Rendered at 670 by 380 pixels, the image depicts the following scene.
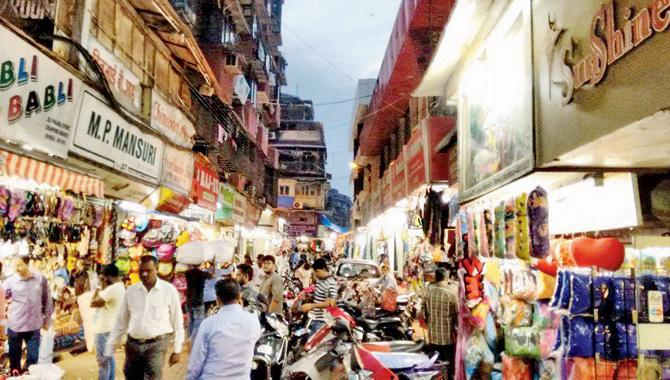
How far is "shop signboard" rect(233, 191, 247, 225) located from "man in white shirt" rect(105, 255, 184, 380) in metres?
16.9

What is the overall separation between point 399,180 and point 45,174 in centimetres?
892

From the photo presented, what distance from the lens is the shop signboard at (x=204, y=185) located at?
1480 centimetres

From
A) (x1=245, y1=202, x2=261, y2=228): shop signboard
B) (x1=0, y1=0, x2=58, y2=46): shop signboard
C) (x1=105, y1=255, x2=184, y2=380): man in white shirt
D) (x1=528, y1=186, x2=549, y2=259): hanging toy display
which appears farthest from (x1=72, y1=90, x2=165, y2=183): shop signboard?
(x1=245, y1=202, x2=261, y2=228): shop signboard

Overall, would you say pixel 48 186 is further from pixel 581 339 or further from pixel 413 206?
pixel 413 206

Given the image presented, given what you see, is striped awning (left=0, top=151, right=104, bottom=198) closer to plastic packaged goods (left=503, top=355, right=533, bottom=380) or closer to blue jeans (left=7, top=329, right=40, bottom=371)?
blue jeans (left=7, top=329, right=40, bottom=371)

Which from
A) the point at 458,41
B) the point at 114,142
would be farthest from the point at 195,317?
the point at 458,41

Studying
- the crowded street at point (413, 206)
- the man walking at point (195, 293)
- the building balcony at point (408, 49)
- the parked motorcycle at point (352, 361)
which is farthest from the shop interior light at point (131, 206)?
the building balcony at point (408, 49)

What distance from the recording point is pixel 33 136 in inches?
248

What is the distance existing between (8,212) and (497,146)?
7.08 meters

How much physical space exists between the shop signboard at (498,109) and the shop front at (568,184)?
0.08 feet

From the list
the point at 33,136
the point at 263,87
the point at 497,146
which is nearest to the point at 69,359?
the point at 33,136

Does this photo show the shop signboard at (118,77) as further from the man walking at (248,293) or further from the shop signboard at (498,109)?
the shop signboard at (498,109)

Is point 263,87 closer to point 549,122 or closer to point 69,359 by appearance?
point 69,359

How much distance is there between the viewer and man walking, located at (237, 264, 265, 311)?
8.84 m
